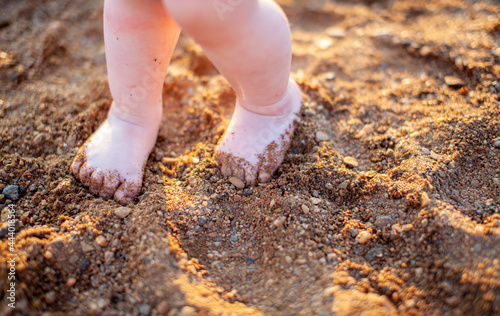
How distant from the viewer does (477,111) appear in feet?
4.06

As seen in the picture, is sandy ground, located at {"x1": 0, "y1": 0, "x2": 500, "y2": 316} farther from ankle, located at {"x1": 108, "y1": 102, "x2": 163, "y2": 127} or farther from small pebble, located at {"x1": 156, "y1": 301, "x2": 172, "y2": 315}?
ankle, located at {"x1": 108, "y1": 102, "x2": 163, "y2": 127}

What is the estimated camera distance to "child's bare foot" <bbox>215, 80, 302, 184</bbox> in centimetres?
115

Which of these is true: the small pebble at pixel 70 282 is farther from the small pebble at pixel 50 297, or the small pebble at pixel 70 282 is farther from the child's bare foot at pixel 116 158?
the child's bare foot at pixel 116 158

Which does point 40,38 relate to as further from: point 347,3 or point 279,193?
point 347,3

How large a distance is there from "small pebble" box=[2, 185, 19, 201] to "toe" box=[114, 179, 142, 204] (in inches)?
12.5

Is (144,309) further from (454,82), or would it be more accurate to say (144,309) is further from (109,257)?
(454,82)

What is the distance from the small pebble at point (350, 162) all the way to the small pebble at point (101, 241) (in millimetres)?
798

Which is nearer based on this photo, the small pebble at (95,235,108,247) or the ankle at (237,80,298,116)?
the small pebble at (95,235,108,247)

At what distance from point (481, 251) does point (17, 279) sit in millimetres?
1129

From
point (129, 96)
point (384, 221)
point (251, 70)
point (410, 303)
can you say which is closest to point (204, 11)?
point (251, 70)

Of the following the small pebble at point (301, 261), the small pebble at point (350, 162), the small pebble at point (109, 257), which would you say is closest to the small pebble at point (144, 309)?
the small pebble at point (109, 257)

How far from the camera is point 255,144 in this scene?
1165 millimetres

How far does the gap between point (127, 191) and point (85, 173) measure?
0.15 meters

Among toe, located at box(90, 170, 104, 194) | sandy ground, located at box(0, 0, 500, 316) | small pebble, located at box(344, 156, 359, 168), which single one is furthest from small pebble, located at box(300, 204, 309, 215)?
toe, located at box(90, 170, 104, 194)
